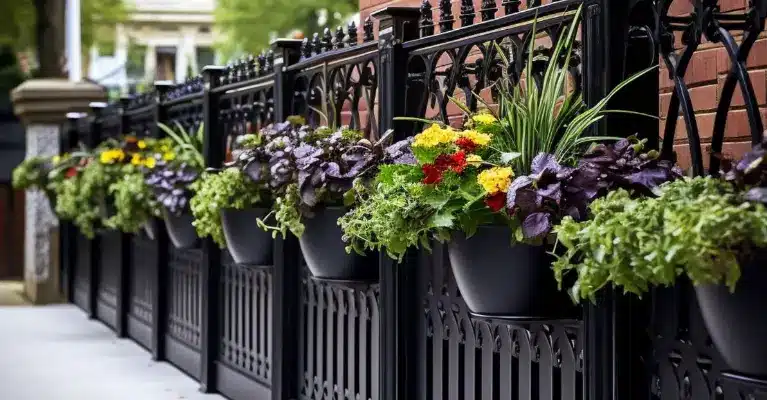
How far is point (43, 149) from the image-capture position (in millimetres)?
14312

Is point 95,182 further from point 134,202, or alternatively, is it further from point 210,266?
point 210,266

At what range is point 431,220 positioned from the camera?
380cm

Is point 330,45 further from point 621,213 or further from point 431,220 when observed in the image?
point 621,213

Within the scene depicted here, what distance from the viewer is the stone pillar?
1436 centimetres

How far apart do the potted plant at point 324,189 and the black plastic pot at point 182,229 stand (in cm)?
247

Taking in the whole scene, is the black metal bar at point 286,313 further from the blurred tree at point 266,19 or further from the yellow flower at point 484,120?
the blurred tree at point 266,19

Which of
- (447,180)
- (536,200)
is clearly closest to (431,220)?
(447,180)

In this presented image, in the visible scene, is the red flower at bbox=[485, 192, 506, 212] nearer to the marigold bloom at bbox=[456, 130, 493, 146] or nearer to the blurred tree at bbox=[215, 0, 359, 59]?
the marigold bloom at bbox=[456, 130, 493, 146]

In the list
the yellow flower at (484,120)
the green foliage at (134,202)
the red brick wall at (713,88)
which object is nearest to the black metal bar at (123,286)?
the green foliage at (134,202)

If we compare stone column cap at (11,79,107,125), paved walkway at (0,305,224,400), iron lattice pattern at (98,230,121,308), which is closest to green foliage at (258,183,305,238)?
paved walkway at (0,305,224,400)

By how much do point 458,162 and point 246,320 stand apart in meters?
3.54

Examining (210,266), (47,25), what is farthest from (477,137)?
(47,25)

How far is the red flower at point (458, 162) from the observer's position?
148 inches

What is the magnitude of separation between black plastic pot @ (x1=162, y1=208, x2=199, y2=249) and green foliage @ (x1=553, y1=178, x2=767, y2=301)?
474 centimetres
